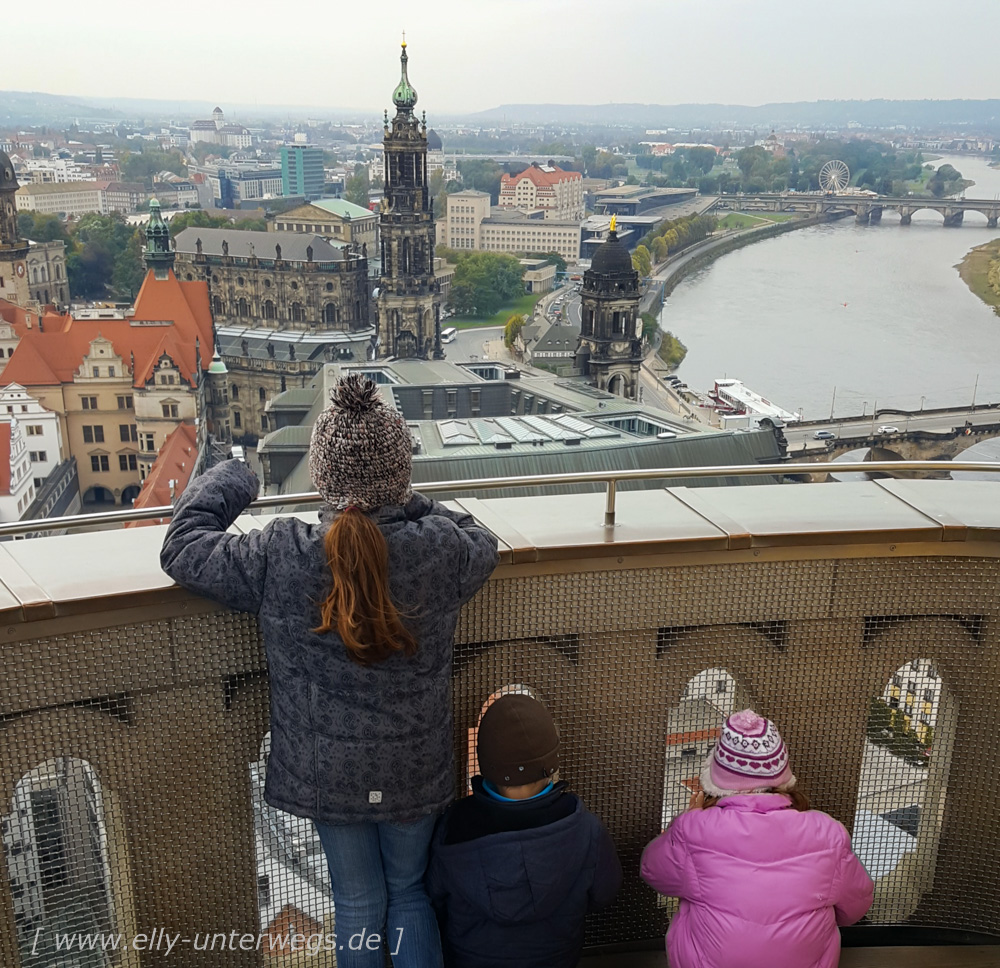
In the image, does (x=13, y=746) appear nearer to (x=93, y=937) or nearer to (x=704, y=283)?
(x=93, y=937)

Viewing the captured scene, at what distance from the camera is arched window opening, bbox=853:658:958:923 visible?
3.56 feet

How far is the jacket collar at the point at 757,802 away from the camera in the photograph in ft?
2.85

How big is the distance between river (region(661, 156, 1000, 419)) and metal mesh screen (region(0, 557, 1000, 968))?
649 inches

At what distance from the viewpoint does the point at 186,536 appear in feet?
2.57

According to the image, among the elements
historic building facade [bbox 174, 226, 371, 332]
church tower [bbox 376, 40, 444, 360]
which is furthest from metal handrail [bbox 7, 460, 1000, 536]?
historic building facade [bbox 174, 226, 371, 332]

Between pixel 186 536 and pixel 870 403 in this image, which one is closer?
pixel 186 536

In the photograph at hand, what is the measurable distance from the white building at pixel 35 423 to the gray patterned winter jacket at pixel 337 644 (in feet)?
42.9

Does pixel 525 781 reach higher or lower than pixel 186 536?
lower

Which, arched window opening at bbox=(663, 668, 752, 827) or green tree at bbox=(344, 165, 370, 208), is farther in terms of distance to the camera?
green tree at bbox=(344, 165, 370, 208)

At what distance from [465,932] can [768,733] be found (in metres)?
0.28

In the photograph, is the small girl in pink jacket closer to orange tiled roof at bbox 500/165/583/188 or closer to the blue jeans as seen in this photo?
the blue jeans

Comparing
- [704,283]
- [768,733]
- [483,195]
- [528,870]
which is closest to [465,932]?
[528,870]

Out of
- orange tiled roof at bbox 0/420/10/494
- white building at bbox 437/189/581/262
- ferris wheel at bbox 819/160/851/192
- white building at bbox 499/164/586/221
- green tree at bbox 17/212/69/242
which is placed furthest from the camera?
white building at bbox 499/164/586/221

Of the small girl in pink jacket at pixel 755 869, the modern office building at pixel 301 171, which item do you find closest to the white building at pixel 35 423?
the small girl in pink jacket at pixel 755 869
